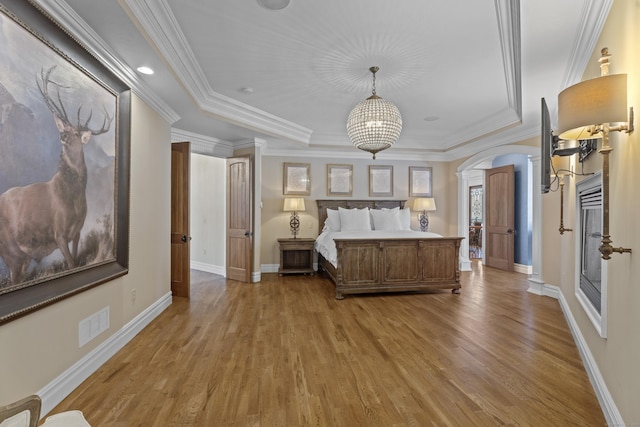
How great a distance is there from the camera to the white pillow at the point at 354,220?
5.77m

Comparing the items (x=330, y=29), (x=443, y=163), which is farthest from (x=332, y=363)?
(x=443, y=163)

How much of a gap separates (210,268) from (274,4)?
17.1 ft

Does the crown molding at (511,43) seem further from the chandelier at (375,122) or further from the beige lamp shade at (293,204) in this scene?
the beige lamp shade at (293,204)

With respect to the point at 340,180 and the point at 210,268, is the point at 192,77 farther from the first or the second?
the point at 210,268

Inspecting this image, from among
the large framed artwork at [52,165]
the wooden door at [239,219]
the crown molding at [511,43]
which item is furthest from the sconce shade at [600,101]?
the wooden door at [239,219]

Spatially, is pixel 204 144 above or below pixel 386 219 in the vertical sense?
above

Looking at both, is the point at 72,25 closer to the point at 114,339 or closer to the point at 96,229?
the point at 96,229

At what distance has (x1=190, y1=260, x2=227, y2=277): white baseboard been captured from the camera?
6.03 m

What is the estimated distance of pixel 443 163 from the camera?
6988 mm

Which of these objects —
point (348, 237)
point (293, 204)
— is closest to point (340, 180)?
point (293, 204)

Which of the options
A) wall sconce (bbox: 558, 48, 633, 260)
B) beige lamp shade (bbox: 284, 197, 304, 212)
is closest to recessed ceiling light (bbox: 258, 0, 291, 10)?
wall sconce (bbox: 558, 48, 633, 260)

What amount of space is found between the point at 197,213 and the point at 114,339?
13.8 feet

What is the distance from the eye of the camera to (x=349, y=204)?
21.1 ft

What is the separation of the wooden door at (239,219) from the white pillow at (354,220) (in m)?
1.73
